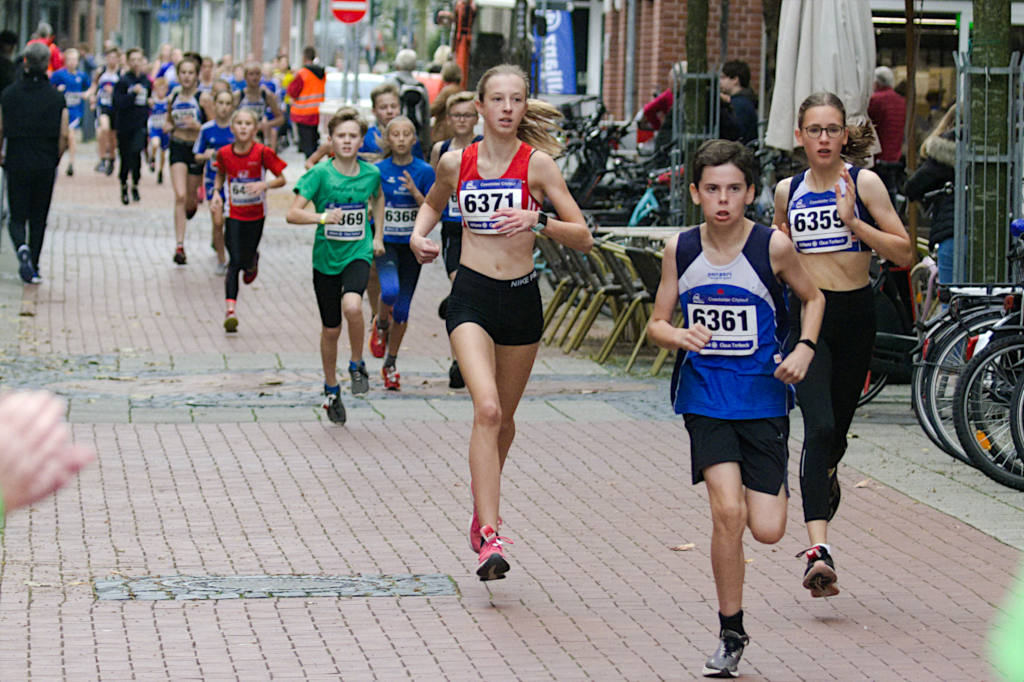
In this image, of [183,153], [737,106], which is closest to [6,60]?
[183,153]

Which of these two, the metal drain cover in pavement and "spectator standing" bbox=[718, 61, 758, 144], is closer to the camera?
the metal drain cover in pavement

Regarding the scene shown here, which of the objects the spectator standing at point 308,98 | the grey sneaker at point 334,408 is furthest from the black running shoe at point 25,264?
the spectator standing at point 308,98

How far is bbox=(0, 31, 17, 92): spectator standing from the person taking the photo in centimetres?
2067

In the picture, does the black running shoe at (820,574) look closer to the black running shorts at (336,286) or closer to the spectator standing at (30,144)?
the black running shorts at (336,286)

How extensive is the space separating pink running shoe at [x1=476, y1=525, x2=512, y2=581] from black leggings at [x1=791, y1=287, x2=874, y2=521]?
1.14 metres

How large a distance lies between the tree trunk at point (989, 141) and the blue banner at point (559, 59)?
22.1 metres

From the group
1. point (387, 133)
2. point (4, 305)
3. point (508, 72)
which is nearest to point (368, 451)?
point (387, 133)

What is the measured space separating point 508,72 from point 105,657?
9.13ft

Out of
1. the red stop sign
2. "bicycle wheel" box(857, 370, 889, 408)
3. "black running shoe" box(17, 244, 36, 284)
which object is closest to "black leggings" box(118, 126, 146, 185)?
the red stop sign

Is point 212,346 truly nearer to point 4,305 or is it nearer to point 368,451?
→ point 4,305

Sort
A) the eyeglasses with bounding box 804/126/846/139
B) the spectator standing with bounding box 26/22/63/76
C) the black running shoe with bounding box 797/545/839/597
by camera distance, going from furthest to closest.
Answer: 1. the spectator standing with bounding box 26/22/63/76
2. the eyeglasses with bounding box 804/126/846/139
3. the black running shoe with bounding box 797/545/839/597

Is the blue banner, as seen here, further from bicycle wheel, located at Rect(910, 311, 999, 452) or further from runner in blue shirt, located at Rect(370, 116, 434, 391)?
bicycle wheel, located at Rect(910, 311, 999, 452)

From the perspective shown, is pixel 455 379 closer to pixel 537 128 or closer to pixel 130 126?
pixel 537 128

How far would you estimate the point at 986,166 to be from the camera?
10344 millimetres
